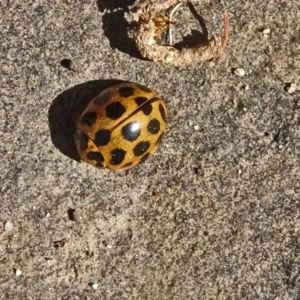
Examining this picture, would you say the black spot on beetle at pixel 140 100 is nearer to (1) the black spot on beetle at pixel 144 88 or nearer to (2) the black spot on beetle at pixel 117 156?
(1) the black spot on beetle at pixel 144 88

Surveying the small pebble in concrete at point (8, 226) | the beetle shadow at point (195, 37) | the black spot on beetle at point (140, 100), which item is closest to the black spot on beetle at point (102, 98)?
the black spot on beetle at point (140, 100)

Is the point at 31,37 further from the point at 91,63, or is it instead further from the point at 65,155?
the point at 65,155

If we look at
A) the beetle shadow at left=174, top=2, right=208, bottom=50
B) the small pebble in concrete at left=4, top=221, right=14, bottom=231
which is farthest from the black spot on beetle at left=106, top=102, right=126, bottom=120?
the small pebble in concrete at left=4, top=221, right=14, bottom=231

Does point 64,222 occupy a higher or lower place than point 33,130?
lower

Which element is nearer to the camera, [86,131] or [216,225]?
[86,131]

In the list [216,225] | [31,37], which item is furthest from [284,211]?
[31,37]

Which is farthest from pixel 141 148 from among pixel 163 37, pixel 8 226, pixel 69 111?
pixel 8 226
